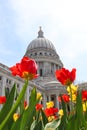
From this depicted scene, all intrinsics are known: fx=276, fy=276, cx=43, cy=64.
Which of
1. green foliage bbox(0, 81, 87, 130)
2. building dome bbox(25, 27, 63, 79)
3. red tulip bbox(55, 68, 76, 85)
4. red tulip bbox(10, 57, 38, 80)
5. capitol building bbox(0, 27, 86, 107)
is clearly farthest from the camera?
building dome bbox(25, 27, 63, 79)

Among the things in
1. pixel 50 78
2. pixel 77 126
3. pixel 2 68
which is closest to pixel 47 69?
pixel 50 78

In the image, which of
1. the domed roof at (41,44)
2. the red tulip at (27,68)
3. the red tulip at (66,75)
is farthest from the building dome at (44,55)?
the red tulip at (27,68)

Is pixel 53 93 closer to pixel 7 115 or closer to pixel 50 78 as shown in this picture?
pixel 50 78

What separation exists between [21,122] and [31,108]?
0.13 meters

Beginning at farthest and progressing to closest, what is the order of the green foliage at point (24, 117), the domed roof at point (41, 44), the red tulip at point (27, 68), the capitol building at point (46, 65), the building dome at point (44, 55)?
the domed roof at point (41, 44), the building dome at point (44, 55), the capitol building at point (46, 65), the red tulip at point (27, 68), the green foliage at point (24, 117)

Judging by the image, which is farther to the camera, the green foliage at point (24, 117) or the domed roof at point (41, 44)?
the domed roof at point (41, 44)

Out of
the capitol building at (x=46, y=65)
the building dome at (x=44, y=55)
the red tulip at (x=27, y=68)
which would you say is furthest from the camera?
the building dome at (x=44, y=55)

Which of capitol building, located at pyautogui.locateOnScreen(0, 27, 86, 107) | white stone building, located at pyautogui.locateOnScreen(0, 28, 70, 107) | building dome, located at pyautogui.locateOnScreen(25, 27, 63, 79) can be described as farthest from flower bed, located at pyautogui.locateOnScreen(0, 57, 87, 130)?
building dome, located at pyautogui.locateOnScreen(25, 27, 63, 79)

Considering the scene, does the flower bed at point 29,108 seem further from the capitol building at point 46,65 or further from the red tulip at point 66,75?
the capitol building at point 46,65

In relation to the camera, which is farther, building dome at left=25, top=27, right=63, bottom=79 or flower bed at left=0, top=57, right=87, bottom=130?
building dome at left=25, top=27, right=63, bottom=79

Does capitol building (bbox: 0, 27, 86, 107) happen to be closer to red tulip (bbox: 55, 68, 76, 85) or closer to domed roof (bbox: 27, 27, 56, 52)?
domed roof (bbox: 27, 27, 56, 52)

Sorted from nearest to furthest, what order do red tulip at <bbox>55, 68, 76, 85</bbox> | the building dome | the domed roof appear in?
1. red tulip at <bbox>55, 68, 76, 85</bbox>
2. the building dome
3. the domed roof

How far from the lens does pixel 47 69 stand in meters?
73.7

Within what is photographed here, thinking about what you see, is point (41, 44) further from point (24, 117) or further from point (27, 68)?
point (24, 117)
